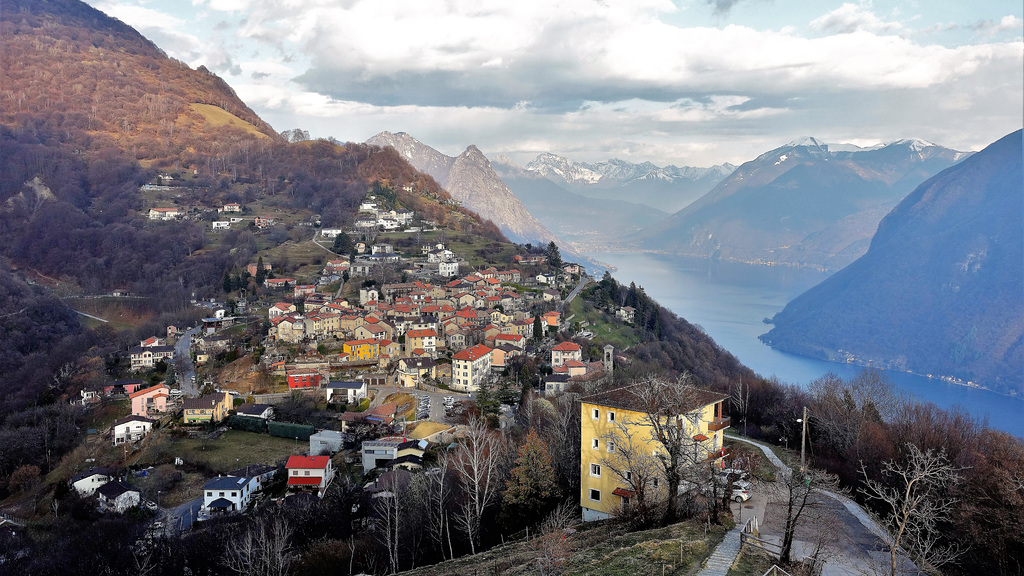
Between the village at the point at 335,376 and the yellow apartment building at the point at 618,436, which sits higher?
the yellow apartment building at the point at 618,436

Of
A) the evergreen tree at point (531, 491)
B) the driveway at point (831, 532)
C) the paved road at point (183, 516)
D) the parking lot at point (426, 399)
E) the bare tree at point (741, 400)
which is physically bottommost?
the paved road at point (183, 516)

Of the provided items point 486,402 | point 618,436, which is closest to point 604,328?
point 486,402

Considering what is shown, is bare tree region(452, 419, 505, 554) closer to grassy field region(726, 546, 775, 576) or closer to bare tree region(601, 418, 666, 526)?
bare tree region(601, 418, 666, 526)

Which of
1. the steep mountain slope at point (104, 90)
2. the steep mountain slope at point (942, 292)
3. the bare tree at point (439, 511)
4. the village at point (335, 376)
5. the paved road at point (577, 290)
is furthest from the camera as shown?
the steep mountain slope at point (104, 90)

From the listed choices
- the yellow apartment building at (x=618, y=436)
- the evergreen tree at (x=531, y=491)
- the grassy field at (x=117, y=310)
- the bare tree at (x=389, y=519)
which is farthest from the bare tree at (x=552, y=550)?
the grassy field at (x=117, y=310)

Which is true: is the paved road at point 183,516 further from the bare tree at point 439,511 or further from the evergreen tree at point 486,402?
the evergreen tree at point 486,402

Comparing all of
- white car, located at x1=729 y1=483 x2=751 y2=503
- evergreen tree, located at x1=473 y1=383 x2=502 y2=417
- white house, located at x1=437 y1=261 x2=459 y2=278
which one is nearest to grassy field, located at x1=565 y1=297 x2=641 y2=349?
white house, located at x1=437 y1=261 x2=459 y2=278
